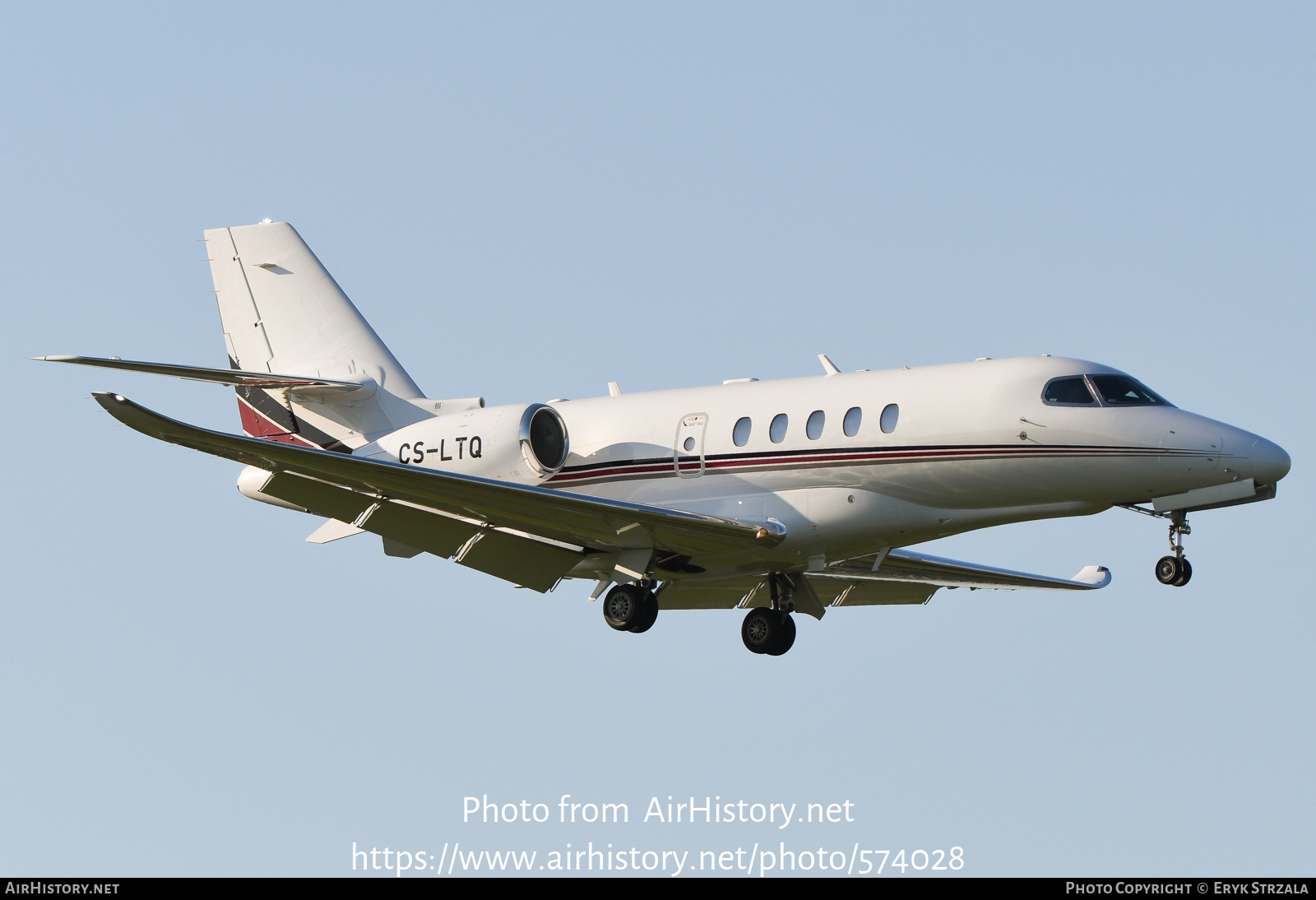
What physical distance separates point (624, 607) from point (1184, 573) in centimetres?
647

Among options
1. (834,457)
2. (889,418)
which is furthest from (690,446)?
(889,418)

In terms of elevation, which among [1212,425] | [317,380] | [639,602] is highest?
[317,380]

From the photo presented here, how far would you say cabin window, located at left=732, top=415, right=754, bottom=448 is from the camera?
20.5 meters

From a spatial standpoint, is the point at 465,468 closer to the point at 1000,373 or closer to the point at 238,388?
the point at 238,388

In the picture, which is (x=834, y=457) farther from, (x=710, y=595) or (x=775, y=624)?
(x=710, y=595)

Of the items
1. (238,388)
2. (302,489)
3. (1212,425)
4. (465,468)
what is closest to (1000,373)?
(1212,425)

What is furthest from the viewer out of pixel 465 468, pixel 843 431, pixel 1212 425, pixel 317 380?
pixel 317 380

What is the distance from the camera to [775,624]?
882 inches

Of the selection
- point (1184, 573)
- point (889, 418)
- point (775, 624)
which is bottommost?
point (1184, 573)

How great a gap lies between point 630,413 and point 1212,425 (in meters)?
7.02

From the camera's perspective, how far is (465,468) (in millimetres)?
21469

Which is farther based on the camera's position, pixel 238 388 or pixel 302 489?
pixel 238 388

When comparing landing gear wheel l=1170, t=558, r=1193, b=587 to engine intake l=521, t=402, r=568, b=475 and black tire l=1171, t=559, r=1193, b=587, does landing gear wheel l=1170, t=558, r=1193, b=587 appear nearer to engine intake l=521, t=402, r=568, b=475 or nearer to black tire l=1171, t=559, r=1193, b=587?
black tire l=1171, t=559, r=1193, b=587

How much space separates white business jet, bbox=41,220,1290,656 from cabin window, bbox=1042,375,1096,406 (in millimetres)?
30
